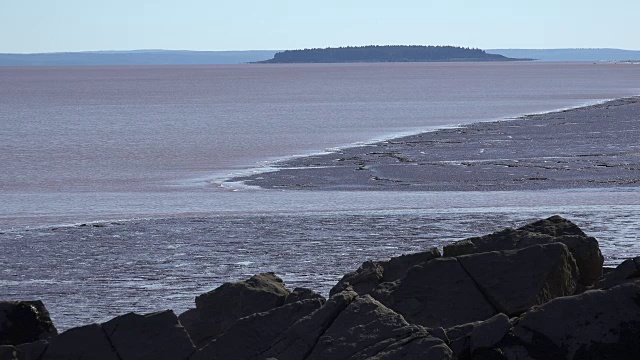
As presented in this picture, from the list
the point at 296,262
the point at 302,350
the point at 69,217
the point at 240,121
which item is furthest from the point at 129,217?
the point at 240,121

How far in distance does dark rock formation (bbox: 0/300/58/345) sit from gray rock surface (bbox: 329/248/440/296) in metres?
2.64

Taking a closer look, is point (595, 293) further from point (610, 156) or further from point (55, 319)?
point (610, 156)

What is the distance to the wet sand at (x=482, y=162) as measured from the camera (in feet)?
80.0

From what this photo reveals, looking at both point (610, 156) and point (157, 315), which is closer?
point (157, 315)

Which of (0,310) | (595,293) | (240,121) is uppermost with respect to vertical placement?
(595,293)

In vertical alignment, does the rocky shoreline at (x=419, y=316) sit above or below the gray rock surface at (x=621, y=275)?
below

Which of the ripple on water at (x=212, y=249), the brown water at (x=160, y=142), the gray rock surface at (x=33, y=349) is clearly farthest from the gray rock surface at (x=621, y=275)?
the brown water at (x=160, y=142)

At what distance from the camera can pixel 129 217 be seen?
2000 cm

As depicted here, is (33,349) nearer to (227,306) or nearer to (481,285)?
(227,306)

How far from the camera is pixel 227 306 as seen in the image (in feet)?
33.7

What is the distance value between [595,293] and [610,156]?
21.5m

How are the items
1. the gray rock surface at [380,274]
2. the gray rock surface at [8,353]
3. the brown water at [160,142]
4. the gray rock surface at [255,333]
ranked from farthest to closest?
the brown water at [160,142]
the gray rock surface at [380,274]
the gray rock surface at [8,353]
the gray rock surface at [255,333]

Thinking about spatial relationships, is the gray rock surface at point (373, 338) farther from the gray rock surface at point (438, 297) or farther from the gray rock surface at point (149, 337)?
the gray rock surface at point (149, 337)

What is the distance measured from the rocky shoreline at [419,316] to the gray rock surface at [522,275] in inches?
0.4
